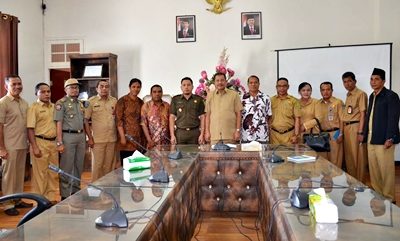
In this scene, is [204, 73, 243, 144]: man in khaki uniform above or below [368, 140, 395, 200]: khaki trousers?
above

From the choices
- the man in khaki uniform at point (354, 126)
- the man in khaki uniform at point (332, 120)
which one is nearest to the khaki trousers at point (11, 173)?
the man in khaki uniform at point (332, 120)

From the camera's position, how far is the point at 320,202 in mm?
1241

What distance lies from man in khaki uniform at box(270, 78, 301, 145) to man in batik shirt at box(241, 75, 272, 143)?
14 cm

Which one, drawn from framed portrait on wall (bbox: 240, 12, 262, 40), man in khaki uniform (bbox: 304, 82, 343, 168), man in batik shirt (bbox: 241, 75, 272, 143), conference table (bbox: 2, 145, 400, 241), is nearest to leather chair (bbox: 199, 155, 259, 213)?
conference table (bbox: 2, 145, 400, 241)

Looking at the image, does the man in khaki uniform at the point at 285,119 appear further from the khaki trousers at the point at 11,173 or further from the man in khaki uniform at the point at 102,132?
the khaki trousers at the point at 11,173

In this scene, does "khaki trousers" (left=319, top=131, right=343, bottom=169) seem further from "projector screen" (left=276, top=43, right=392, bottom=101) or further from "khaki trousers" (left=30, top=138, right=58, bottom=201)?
"khaki trousers" (left=30, top=138, right=58, bottom=201)

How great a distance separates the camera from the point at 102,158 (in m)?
4.18

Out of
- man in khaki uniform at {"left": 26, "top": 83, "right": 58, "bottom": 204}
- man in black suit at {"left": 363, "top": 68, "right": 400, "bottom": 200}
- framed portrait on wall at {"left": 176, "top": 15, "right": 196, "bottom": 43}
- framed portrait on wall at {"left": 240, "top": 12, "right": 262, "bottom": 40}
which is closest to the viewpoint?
man in black suit at {"left": 363, "top": 68, "right": 400, "bottom": 200}

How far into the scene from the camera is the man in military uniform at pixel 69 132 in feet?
12.2

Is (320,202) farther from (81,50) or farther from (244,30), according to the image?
(81,50)

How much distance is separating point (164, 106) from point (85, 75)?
7.72ft

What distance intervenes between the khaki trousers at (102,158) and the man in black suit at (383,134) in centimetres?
271

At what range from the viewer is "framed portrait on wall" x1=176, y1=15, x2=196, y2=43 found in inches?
241

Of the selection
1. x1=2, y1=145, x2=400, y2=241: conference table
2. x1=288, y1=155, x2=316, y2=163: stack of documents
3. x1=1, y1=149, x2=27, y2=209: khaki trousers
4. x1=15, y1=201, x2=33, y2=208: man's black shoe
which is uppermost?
x1=288, y1=155, x2=316, y2=163: stack of documents
